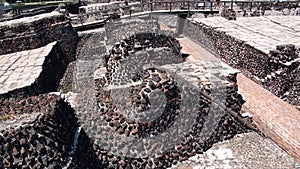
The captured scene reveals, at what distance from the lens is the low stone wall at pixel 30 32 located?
31.1 feet

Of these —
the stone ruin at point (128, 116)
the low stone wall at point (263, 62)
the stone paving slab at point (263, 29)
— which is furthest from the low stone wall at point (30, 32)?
the stone paving slab at point (263, 29)

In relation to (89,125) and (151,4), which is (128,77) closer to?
(89,125)

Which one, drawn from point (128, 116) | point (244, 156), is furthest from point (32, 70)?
point (244, 156)

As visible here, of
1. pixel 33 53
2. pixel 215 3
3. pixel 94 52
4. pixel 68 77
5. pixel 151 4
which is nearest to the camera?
pixel 33 53

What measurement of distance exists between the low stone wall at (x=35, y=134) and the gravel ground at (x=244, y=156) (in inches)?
99.1

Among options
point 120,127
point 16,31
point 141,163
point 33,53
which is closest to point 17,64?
point 33,53

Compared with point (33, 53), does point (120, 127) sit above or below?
below

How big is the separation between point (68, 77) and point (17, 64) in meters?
Result: 2.26

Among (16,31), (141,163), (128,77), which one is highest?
(16,31)

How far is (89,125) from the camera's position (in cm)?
559

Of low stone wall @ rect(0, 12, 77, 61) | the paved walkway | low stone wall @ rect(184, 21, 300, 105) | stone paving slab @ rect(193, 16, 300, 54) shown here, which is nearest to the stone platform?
low stone wall @ rect(0, 12, 77, 61)

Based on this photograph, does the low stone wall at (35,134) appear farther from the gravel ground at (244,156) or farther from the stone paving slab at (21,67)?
the gravel ground at (244,156)

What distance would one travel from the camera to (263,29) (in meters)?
12.8

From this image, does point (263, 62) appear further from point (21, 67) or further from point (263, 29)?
point (21, 67)
